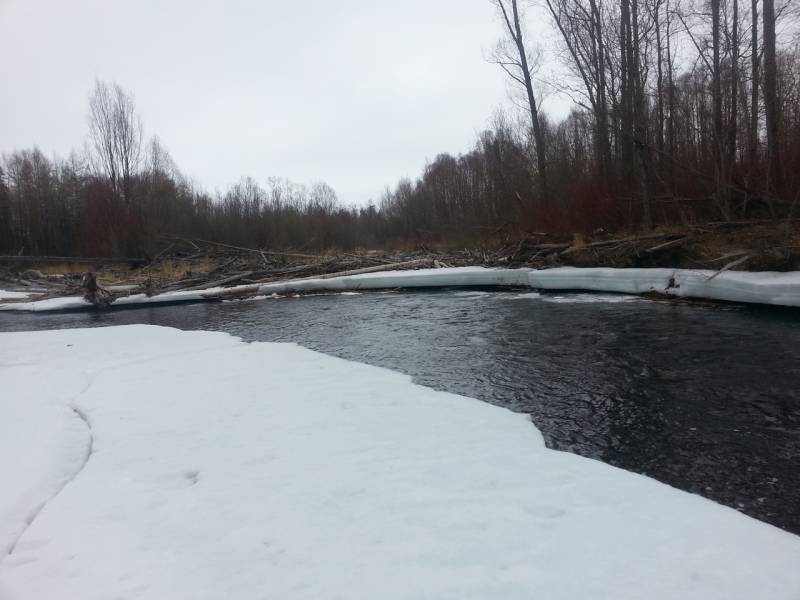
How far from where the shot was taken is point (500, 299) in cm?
1240

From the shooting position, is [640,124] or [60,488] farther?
[640,124]

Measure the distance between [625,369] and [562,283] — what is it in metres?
7.25

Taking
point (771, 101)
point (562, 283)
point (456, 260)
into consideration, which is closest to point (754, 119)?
point (771, 101)

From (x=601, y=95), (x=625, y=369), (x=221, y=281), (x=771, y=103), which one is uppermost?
(x=601, y=95)

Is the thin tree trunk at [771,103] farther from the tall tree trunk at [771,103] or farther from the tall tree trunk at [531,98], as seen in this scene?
the tall tree trunk at [531,98]

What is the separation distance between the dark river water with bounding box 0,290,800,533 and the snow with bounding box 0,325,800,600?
1.90 ft

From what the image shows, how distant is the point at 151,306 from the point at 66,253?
26541mm

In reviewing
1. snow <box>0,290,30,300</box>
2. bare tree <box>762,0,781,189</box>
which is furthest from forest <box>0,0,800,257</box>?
snow <box>0,290,30,300</box>

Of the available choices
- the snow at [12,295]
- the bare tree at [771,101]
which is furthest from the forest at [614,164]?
the snow at [12,295]

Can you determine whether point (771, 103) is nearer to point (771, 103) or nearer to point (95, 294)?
point (771, 103)

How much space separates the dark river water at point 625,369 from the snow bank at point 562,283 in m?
0.53

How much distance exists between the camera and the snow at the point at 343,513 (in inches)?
83.6

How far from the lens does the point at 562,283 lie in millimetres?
12805

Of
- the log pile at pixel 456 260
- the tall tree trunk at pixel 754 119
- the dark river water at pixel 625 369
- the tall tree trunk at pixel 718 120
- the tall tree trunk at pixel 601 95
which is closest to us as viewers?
the dark river water at pixel 625 369
